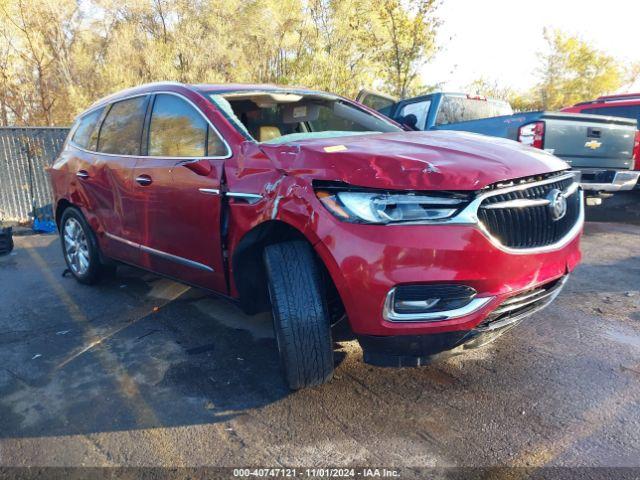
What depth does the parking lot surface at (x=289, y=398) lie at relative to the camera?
2.28 m

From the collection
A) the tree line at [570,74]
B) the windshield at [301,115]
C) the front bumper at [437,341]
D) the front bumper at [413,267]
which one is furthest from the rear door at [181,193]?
the tree line at [570,74]

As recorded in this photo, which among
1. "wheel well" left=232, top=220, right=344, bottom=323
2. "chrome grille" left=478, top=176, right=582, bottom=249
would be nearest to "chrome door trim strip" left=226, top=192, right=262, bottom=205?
"wheel well" left=232, top=220, right=344, bottom=323

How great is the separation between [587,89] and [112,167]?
3537 cm

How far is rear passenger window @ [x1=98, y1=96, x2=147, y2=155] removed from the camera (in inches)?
153

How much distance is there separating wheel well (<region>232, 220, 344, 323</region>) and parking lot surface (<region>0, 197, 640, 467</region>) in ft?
1.43

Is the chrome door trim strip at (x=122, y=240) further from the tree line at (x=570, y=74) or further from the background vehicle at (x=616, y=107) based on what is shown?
the tree line at (x=570, y=74)

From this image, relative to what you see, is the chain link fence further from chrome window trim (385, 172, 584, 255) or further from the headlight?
chrome window trim (385, 172, 584, 255)

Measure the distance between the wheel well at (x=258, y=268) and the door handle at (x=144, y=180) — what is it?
111 centimetres

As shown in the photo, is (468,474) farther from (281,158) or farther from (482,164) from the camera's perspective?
(281,158)

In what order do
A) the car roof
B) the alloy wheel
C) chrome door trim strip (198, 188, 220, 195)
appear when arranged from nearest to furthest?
1. chrome door trim strip (198, 188, 220, 195)
2. the car roof
3. the alloy wheel

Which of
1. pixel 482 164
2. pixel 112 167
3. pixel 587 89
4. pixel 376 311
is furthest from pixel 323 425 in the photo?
pixel 587 89

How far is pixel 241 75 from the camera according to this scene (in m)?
17.8

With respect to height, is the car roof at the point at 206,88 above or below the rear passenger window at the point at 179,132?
above

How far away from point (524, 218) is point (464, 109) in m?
5.87
